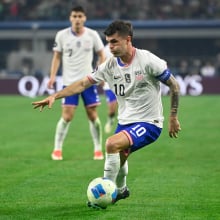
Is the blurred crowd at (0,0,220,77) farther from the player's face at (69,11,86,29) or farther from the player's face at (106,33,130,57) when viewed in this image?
the player's face at (106,33,130,57)

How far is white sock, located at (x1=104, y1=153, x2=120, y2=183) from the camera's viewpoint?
343 inches

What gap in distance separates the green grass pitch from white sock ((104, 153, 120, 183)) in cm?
40

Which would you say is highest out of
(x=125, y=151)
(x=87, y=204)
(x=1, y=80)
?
(x=125, y=151)

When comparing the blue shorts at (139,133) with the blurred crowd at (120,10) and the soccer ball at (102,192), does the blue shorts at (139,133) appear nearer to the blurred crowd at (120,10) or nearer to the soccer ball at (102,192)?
the soccer ball at (102,192)

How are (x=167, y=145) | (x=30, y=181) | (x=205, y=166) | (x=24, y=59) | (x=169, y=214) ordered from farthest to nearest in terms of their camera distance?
(x=24, y=59), (x=167, y=145), (x=205, y=166), (x=30, y=181), (x=169, y=214)

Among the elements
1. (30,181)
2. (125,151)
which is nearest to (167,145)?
(30,181)

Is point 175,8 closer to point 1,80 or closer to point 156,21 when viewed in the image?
point 156,21

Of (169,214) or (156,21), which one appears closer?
(169,214)

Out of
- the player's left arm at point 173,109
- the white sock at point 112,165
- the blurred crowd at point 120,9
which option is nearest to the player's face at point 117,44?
the player's left arm at point 173,109

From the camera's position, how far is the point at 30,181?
11.2 metres

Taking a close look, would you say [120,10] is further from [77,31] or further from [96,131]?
[96,131]

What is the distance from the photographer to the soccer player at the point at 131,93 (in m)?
8.82

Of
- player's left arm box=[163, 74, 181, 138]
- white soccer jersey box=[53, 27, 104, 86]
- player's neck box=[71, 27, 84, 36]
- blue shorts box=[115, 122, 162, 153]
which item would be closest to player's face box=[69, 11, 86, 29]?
player's neck box=[71, 27, 84, 36]

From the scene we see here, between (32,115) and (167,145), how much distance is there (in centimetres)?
949
